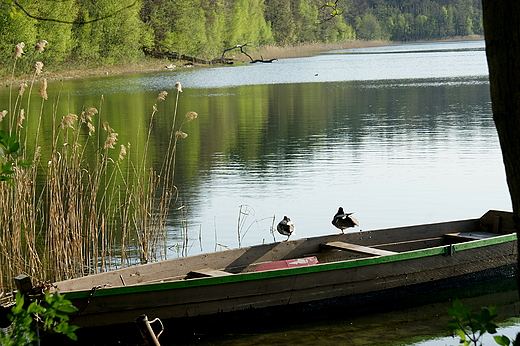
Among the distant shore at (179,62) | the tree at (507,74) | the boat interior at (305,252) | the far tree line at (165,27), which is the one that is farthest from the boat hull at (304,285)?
the distant shore at (179,62)

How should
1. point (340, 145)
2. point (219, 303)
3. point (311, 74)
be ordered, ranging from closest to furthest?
point (219, 303) → point (340, 145) → point (311, 74)

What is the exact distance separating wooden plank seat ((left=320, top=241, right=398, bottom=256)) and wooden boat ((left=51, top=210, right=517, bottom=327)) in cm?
1

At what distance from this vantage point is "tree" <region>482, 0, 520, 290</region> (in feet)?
8.09

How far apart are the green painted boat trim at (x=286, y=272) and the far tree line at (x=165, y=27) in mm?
2614

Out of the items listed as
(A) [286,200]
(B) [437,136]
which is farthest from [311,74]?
(A) [286,200]

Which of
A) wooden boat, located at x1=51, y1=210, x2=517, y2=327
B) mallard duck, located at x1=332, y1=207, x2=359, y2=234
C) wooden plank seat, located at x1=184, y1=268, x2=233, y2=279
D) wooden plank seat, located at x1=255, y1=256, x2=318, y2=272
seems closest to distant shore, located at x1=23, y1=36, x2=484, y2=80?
mallard duck, located at x1=332, y1=207, x2=359, y2=234

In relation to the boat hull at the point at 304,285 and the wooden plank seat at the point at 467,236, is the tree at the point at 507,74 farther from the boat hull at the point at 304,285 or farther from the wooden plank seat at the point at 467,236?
the wooden plank seat at the point at 467,236

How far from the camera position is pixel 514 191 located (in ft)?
8.27

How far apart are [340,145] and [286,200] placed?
Answer: 6.24m

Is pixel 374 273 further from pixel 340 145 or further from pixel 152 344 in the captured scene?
pixel 340 145

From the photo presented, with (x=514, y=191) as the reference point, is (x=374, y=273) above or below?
below

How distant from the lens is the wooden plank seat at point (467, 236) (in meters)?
8.45

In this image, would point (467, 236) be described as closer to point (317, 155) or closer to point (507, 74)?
point (507, 74)

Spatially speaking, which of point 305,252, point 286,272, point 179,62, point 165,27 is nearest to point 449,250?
point 305,252
